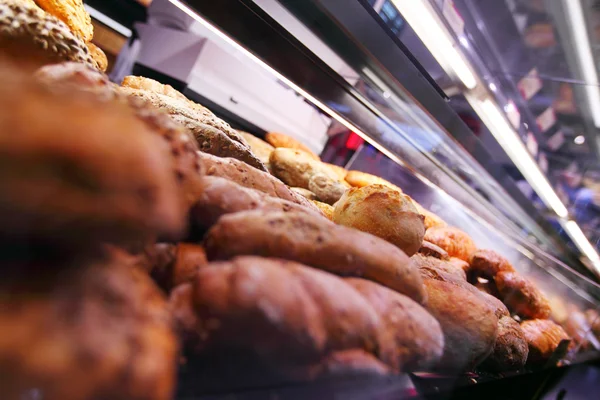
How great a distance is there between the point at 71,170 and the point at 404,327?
24.0 inches

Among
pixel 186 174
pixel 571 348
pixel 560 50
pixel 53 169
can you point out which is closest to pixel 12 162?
pixel 53 169

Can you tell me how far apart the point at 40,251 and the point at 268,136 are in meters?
2.56

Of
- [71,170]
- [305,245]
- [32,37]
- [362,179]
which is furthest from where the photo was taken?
[362,179]

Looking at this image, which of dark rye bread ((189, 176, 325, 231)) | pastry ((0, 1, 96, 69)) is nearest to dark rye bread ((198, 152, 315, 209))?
dark rye bread ((189, 176, 325, 231))

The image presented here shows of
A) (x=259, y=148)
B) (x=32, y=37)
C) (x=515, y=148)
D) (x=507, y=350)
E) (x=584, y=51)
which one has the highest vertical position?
(x=584, y=51)

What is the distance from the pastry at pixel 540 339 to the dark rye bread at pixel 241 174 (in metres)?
1.56

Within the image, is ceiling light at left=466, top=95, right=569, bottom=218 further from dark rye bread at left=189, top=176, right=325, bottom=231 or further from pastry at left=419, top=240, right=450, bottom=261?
dark rye bread at left=189, top=176, right=325, bottom=231

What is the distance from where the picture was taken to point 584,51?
217 cm

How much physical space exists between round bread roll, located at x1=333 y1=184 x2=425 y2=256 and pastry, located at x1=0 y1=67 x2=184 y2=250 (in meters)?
0.94

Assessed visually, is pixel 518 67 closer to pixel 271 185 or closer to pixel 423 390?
pixel 271 185

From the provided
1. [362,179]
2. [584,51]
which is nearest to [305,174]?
[362,179]

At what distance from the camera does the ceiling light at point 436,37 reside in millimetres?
1560

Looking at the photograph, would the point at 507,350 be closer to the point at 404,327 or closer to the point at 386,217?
the point at 386,217

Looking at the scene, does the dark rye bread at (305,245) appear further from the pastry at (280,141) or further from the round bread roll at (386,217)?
the pastry at (280,141)
